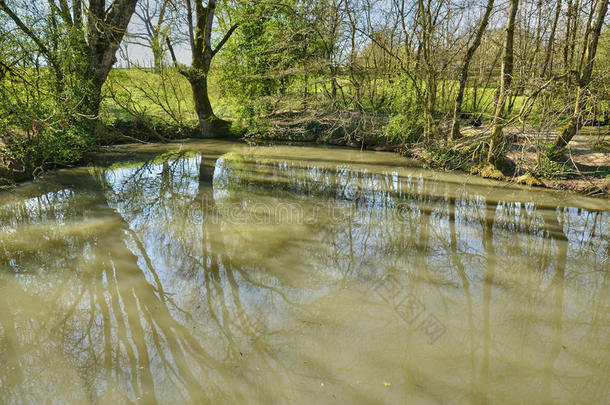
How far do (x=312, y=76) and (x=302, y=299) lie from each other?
10970 mm

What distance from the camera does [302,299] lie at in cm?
403

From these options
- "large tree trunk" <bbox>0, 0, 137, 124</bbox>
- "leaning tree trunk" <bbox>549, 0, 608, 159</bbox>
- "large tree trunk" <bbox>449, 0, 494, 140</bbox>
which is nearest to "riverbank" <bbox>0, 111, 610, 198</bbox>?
"leaning tree trunk" <bbox>549, 0, 608, 159</bbox>

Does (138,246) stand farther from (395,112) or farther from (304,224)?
(395,112)

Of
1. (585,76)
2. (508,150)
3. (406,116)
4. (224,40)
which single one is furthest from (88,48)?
(585,76)

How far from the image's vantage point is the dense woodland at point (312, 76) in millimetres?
8469

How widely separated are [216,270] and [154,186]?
4843mm

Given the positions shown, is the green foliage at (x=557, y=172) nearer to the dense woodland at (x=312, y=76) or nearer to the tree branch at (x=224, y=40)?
the dense woodland at (x=312, y=76)

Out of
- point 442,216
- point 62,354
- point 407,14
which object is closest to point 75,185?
point 62,354

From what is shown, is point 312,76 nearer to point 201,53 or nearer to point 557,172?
point 201,53

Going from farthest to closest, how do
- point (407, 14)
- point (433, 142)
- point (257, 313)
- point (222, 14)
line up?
point (222, 14) → point (407, 14) → point (433, 142) → point (257, 313)

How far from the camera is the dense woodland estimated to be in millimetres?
8469

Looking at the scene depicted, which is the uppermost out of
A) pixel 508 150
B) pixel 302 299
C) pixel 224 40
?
pixel 224 40

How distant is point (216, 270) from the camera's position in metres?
4.64

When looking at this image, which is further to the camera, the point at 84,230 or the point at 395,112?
the point at 395,112
